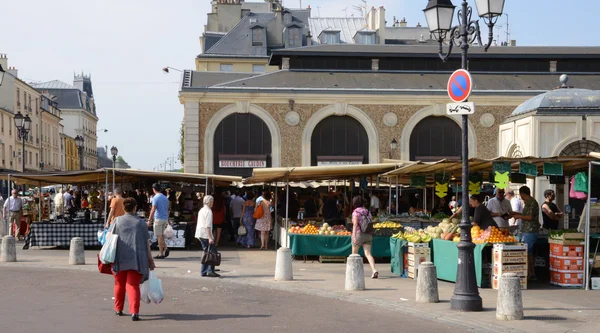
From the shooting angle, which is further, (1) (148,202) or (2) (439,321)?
(1) (148,202)

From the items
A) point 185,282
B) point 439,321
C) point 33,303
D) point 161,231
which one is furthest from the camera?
point 161,231

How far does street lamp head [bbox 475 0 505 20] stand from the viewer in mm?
11938

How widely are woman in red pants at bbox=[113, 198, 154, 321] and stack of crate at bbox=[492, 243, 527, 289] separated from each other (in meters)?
6.30

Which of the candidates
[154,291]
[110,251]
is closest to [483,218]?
[154,291]

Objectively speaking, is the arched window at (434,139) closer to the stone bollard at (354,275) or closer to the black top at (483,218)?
the black top at (483,218)

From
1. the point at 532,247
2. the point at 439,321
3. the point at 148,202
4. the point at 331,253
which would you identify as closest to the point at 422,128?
the point at 148,202

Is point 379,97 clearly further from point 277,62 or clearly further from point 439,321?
point 439,321

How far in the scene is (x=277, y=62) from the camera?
4609 centimetres

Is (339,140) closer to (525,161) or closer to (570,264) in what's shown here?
(525,161)

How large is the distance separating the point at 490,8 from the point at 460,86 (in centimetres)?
136

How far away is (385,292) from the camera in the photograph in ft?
44.5

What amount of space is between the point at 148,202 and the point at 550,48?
28.5 meters

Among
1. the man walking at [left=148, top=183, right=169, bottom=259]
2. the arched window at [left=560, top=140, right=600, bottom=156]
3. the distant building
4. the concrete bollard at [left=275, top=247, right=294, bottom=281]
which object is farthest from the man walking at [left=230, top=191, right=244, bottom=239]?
the distant building

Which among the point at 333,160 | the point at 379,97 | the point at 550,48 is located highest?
the point at 550,48
